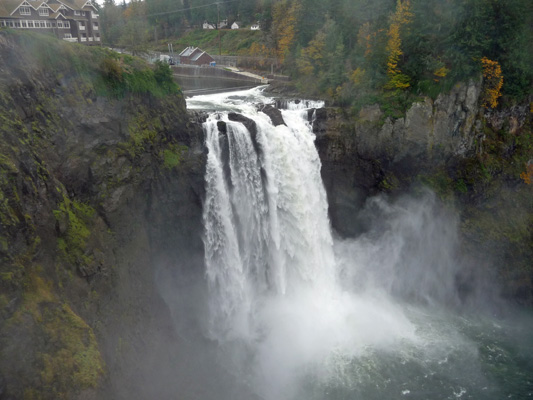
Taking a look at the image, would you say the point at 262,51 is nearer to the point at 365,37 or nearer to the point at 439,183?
the point at 365,37

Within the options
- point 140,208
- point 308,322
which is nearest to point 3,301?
point 140,208

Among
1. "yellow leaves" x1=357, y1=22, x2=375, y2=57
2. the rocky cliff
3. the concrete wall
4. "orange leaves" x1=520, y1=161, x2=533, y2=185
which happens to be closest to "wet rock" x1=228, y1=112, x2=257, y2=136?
the rocky cliff

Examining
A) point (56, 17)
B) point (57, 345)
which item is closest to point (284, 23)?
point (56, 17)

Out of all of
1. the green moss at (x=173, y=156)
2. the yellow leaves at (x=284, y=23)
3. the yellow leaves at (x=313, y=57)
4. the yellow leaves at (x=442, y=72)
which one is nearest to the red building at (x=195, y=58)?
the yellow leaves at (x=284, y=23)

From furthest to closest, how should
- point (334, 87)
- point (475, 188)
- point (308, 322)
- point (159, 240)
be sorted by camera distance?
point (334, 87) < point (475, 188) < point (308, 322) < point (159, 240)

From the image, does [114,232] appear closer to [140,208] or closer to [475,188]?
[140,208]

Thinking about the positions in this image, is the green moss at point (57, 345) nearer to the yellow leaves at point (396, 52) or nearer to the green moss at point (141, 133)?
the green moss at point (141, 133)
